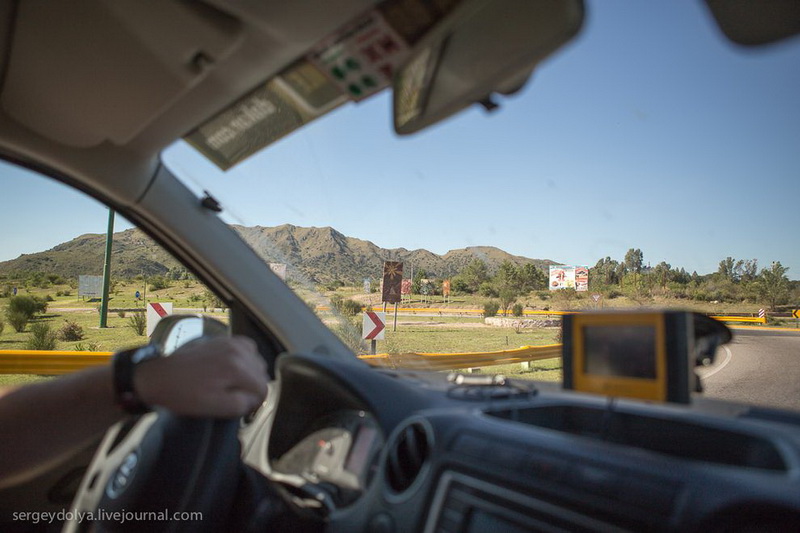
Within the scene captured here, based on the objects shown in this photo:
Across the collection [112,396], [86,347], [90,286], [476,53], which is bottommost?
[86,347]

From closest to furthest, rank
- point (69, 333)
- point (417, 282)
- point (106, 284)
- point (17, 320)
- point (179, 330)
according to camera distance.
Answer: point (179, 330)
point (417, 282)
point (106, 284)
point (69, 333)
point (17, 320)

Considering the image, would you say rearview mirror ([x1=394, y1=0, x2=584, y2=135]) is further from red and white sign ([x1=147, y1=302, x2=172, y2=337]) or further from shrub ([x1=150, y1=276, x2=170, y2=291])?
red and white sign ([x1=147, y1=302, x2=172, y2=337])

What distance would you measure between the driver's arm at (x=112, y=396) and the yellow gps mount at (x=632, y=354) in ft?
2.22

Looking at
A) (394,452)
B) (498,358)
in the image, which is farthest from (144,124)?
(498,358)

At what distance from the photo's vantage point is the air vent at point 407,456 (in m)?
1.44

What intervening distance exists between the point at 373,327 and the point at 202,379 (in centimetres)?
184

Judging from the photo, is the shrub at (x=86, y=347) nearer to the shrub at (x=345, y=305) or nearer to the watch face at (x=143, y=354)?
the shrub at (x=345, y=305)

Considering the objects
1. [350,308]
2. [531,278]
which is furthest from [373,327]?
[531,278]

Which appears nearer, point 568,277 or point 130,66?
point 130,66

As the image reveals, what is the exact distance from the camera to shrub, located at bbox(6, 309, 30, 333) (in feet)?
16.4

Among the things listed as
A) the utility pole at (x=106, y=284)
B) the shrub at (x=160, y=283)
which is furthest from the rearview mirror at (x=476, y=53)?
the utility pole at (x=106, y=284)

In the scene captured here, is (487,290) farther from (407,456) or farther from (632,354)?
(632,354)

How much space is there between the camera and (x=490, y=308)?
239 cm

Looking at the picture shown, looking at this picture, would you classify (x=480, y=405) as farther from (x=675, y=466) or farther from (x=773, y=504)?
(x=773, y=504)
